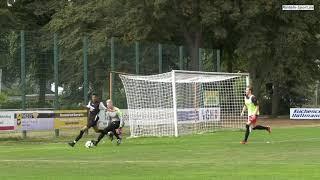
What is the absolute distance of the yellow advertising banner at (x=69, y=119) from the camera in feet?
112

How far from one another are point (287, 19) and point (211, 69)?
8431mm

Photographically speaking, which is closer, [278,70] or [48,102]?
[48,102]

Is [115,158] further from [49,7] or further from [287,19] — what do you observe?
[49,7]

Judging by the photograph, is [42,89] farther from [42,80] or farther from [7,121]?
[7,121]

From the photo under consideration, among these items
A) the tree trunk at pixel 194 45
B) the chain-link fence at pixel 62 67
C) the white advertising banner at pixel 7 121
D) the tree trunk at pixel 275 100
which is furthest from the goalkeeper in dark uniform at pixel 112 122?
the tree trunk at pixel 275 100

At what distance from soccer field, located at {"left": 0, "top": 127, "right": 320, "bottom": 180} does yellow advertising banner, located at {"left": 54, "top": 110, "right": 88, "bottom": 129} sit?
10035mm


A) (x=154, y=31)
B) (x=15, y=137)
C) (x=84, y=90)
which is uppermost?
(x=154, y=31)

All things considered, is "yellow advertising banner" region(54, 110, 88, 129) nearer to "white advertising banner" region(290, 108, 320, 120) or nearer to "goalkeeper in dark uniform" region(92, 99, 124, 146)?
"goalkeeper in dark uniform" region(92, 99, 124, 146)

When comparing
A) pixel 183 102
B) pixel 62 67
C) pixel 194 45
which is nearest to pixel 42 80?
pixel 62 67

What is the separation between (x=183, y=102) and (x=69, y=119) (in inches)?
235

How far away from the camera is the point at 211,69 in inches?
1911

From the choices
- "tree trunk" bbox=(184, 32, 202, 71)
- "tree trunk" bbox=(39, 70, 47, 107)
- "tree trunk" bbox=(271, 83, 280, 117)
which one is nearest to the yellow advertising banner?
"tree trunk" bbox=(39, 70, 47, 107)

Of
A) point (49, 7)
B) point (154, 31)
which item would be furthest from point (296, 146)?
point (49, 7)

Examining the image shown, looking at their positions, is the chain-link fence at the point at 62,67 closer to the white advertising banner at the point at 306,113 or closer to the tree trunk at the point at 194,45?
the tree trunk at the point at 194,45
